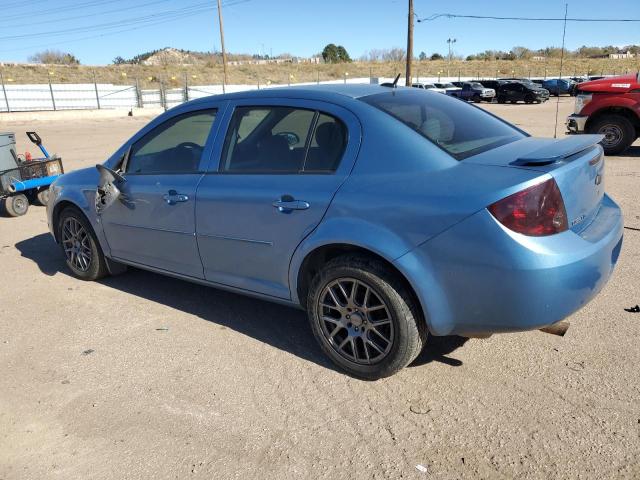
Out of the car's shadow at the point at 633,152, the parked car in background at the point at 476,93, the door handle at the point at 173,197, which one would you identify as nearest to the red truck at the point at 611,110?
the car's shadow at the point at 633,152

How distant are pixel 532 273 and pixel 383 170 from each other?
0.96 metres

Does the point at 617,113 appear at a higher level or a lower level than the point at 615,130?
higher

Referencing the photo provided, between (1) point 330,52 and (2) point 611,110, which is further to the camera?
(1) point 330,52

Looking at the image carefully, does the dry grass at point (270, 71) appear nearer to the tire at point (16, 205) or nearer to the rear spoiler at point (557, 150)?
the tire at point (16, 205)

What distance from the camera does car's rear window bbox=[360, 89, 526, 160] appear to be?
10.2ft

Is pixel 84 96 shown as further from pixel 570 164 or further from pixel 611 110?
pixel 570 164

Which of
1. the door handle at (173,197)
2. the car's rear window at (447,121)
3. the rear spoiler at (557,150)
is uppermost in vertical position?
the car's rear window at (447,121)

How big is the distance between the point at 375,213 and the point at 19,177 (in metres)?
7.07

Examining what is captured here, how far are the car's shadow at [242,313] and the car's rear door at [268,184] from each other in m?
0.42

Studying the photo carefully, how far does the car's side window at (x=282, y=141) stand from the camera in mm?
3238

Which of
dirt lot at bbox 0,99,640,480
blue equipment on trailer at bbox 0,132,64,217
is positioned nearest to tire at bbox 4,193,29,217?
blue equipment on trailer at bbox 0,132,64,217

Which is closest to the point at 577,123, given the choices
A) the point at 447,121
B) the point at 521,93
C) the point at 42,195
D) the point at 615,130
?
the point at 615,130

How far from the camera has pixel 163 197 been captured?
396 cm

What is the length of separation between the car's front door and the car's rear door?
15 cm
